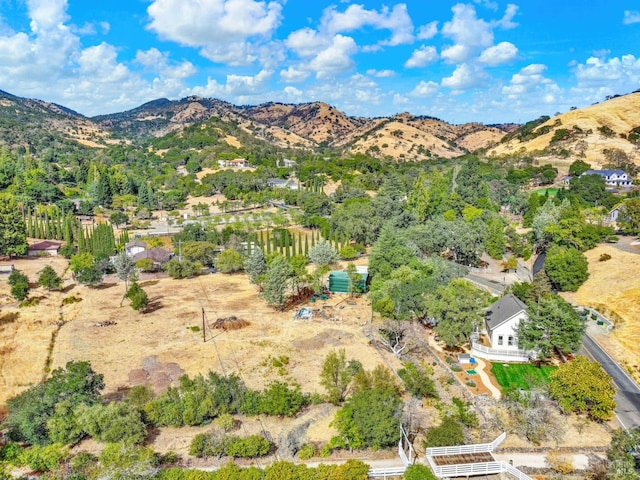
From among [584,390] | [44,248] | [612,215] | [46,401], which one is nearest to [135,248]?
[44,248]

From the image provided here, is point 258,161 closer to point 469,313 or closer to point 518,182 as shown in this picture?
point 518,182

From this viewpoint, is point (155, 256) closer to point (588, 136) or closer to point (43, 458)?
point (43, 458)

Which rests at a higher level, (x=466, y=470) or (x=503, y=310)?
(x=503, y=310)

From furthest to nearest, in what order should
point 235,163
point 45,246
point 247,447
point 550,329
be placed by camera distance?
point 235,163, point 45,246, point 550,329, point 247,447

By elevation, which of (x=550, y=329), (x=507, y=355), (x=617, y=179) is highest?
(x=617, y=179)

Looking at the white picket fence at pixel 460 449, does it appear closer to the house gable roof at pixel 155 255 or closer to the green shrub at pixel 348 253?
the green shrub at pixel 348 253

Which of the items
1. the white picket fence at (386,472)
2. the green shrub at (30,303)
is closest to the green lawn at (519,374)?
the white picket fence at (386,472)
